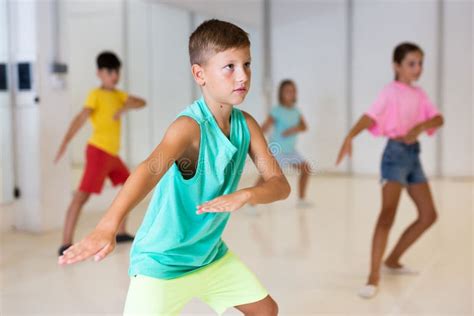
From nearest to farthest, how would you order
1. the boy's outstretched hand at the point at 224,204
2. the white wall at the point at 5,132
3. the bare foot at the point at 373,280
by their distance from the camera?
the boy's outstretched hand at the point at 224,204 < the bare foot at the point at 373,280 < the white wall at the point at 5,132

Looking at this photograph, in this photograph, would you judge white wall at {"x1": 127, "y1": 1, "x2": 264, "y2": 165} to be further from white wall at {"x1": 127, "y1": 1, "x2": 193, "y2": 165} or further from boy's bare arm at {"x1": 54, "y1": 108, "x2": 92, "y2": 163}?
boy's bare arm at {"x1": 54, "y1": 108, "x2": 92, "y2": 163}

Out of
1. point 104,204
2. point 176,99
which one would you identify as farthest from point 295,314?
point 176,99

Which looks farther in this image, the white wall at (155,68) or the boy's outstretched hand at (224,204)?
the white wall at (155,68)

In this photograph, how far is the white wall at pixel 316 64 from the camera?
24.8 ft

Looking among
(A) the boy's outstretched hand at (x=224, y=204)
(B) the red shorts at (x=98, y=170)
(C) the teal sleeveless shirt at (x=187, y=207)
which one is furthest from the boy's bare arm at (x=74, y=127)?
(A) the boy's outstretched hand at (x=224, y=204)

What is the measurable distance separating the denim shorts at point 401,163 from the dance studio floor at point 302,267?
1.89ft

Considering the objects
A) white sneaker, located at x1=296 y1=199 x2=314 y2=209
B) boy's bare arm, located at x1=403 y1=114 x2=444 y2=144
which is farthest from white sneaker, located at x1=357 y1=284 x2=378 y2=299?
white sneaker, located at x1=296 y1=199 x2=314 y2=209

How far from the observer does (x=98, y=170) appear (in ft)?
12.5

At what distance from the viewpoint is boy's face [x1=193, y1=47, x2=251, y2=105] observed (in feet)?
5.10

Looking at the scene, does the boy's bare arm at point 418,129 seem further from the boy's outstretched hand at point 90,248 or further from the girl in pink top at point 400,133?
the boy's outstretched hand at point 90,248

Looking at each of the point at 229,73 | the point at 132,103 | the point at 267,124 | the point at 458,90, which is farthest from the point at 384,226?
the point at 458,90

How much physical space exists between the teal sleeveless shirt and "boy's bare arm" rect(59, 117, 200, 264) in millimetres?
65

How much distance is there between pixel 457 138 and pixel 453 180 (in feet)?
1.72

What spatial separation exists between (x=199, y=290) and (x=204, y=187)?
317mm
